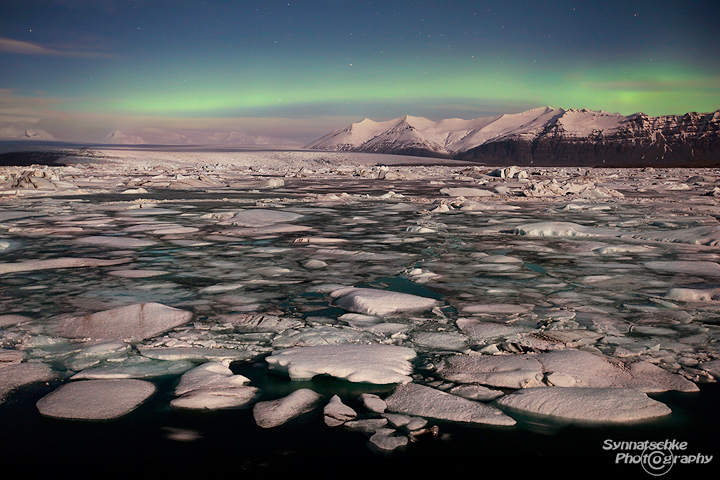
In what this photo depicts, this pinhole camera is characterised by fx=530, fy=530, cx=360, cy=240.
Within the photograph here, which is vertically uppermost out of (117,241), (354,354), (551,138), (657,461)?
(551,138)

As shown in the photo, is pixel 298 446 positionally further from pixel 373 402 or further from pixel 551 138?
pixel 551 138

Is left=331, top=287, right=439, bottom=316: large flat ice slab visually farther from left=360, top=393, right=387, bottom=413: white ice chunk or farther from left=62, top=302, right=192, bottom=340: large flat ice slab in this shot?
left=360, top=393, right=387, bottom=413: white ice chunk

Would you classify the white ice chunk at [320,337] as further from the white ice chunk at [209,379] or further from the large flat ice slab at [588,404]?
the large flat ice slab at [588,404]

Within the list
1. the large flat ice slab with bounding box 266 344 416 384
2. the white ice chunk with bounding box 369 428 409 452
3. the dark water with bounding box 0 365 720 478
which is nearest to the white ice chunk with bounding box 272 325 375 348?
the large flat ice slab with bounding box 266 344 416 384

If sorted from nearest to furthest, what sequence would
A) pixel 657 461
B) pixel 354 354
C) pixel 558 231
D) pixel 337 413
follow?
1. pixel 657 461
2. pixel 337 413
3. pixel 354 354
4. pixel 558 231

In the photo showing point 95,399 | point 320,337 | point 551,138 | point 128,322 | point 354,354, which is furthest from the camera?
point 551,138

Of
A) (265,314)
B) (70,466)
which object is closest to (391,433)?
(70,466)

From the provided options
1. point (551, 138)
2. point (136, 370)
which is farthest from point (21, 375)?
point (551, 138)
